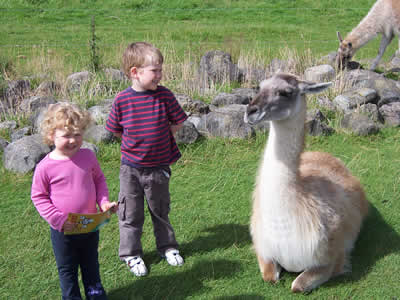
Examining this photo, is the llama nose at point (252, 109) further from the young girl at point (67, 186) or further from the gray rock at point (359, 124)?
the gray rock at point (359, 124)

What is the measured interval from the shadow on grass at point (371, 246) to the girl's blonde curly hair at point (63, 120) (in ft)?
7.59

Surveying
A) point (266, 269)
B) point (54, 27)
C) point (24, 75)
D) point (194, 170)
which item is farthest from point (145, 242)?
point (54, 27)

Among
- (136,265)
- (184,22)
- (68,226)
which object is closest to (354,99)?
(136,265)

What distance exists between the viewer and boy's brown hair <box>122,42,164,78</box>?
3115 mm

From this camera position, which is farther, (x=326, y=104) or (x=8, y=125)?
(x=326, y=104)

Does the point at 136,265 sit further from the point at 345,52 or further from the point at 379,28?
the point at 379,28

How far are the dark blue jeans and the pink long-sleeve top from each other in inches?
6.6

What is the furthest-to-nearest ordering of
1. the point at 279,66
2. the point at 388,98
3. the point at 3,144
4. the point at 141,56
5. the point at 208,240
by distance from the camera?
the point at 279,66 < the point at 388,98 < the point at 3,144 < the point at 208,240 < the point at 141,56

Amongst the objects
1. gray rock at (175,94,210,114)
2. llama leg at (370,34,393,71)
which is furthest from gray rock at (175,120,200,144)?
llama leg at (370,34,393,71)

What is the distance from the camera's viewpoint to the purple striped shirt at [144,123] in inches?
127

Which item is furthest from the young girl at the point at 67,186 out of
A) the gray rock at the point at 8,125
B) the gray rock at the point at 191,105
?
the gray rock at the point at 191,105

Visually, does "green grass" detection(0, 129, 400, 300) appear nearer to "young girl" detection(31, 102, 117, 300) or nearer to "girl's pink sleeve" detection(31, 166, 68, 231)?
"young girl" detection(31, 102, 117, 300)

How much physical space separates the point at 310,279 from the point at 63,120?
216cm

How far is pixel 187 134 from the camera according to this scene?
565 centimetres
